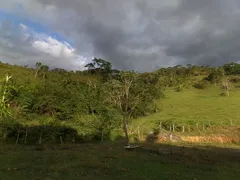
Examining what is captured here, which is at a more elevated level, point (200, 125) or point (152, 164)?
point (200, 125)

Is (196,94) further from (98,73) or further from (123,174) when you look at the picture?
(123,174)

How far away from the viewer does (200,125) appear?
41156 millimetres

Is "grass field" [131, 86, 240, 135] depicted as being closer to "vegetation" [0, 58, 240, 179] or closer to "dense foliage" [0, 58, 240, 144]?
"vegetation" [0, 58, 240, 179]

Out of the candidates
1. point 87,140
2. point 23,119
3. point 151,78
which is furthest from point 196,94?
point 23,119

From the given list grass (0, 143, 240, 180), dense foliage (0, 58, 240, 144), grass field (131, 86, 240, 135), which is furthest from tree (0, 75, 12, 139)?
grass field (131, 86, 240, 135)

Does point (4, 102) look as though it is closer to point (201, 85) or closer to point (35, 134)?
point (35, 134)

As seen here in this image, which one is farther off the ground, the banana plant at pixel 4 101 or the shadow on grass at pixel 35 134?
the banana plant at pixel 4 101

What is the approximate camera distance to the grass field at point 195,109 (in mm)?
44062

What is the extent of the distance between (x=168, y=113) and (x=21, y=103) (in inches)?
1182

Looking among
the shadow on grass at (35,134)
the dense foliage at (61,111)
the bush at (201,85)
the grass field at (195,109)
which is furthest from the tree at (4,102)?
the bush at (201,85)

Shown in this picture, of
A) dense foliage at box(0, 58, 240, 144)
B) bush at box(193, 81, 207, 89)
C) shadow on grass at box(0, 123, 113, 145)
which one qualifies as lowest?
shadow on grass at box(0, 123, 113, 145)

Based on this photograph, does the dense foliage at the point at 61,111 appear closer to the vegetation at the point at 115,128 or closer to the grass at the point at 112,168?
the vegetation at the point at 115,128

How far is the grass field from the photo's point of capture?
145 ft

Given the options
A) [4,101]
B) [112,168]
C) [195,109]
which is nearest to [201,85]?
[195,109]
